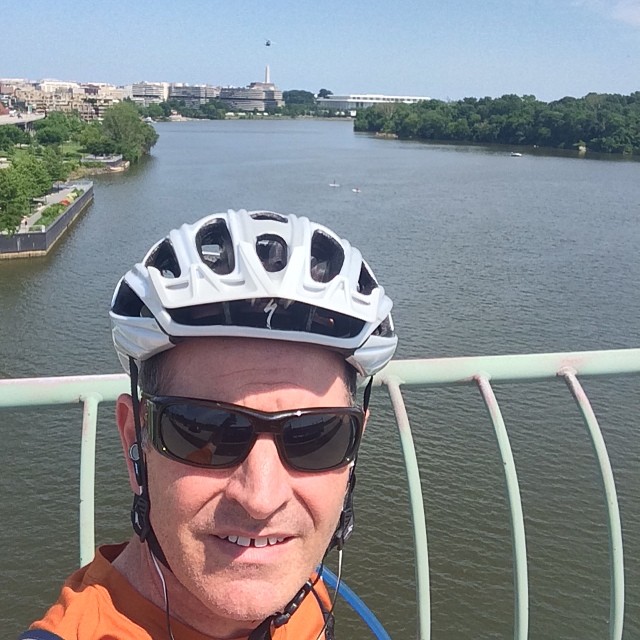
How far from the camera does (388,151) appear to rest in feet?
223

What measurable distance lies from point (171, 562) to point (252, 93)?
552 ft

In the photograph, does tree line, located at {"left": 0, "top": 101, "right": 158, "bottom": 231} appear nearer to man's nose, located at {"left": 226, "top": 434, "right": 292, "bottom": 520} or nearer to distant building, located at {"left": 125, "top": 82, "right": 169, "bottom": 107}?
man's nose, located at {"left": 226, "top": 434, "right": 292, "bottom": 520}

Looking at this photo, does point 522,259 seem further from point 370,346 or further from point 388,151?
point 388,151

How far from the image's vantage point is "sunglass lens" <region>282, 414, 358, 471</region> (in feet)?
3.68

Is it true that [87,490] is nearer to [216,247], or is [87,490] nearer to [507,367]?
[216,247]

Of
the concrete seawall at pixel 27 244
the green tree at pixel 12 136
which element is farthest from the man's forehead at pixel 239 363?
the green tree at pixel 12 136

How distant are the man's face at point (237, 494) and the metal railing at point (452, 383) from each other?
0.42m

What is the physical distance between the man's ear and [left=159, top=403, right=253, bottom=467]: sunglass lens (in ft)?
0.49

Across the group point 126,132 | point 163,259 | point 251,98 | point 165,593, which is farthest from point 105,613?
point 251,98

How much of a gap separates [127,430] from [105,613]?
0.97 feet

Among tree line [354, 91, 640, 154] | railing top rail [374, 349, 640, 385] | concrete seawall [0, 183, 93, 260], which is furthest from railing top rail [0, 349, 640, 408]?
tree line [354, 91, 640, 154]

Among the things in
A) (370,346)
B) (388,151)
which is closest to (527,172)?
(388,151)

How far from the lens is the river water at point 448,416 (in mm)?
8914

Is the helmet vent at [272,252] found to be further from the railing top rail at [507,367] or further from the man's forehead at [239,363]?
the railing top rail at [507,367]
